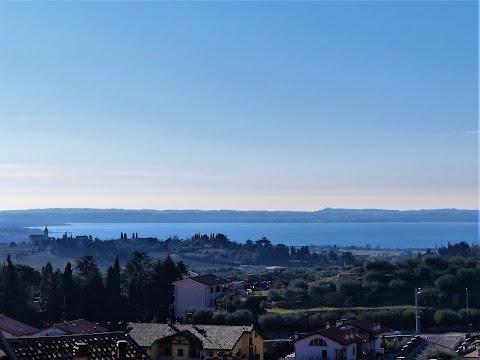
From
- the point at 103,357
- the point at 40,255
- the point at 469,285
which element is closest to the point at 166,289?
the point at 469,285

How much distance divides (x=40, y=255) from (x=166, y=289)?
110130 millimetres

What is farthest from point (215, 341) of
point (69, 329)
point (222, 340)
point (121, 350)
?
point (121, 350)

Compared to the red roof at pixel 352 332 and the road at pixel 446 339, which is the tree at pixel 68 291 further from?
the road at pixel 446 339

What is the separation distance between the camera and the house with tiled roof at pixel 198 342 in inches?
1366

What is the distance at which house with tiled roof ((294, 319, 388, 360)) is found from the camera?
36031 millimetres

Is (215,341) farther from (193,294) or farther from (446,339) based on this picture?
(193,294)

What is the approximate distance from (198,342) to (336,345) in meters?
6.19

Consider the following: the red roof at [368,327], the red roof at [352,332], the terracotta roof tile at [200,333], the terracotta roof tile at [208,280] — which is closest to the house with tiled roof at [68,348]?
the terracotta roof tile at [200,333]

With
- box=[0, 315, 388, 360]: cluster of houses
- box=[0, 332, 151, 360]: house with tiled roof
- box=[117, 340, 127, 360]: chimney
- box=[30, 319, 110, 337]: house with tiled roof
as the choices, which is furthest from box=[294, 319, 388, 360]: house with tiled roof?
box=[117, 340, 127, 360]: chimney

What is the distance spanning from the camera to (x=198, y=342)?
35062 millimetres

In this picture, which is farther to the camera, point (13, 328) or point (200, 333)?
point (13, 328)

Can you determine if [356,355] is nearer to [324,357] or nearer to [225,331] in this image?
[324,357]

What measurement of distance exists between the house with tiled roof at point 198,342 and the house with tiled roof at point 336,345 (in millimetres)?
2017

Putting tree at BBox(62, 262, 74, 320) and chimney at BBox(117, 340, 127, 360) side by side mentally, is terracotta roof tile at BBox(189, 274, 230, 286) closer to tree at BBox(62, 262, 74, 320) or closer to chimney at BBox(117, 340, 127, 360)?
tree at BBox(62, 262, 74, 320)
